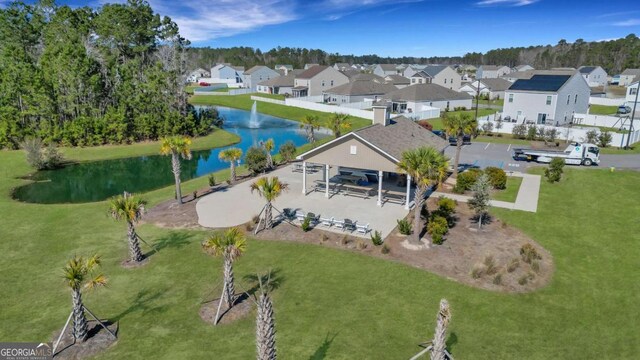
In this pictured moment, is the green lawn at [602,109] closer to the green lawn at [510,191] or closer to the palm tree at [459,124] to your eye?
the green lawn at [510,191]

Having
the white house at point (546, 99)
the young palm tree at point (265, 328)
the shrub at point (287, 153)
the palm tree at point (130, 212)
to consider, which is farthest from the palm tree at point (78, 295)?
the white house at point (546, 99)

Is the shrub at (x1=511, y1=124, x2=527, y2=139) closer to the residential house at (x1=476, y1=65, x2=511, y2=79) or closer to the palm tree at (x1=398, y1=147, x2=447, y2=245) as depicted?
the palm tree at (x1=398, y1=147, x2=447, y2=245)

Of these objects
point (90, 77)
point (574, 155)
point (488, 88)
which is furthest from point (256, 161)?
point (488, 88)

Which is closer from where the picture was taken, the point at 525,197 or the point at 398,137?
the point at 525,197

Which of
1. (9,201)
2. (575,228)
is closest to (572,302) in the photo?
(575,228)

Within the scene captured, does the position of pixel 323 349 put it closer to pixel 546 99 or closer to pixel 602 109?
pixel 546 99
